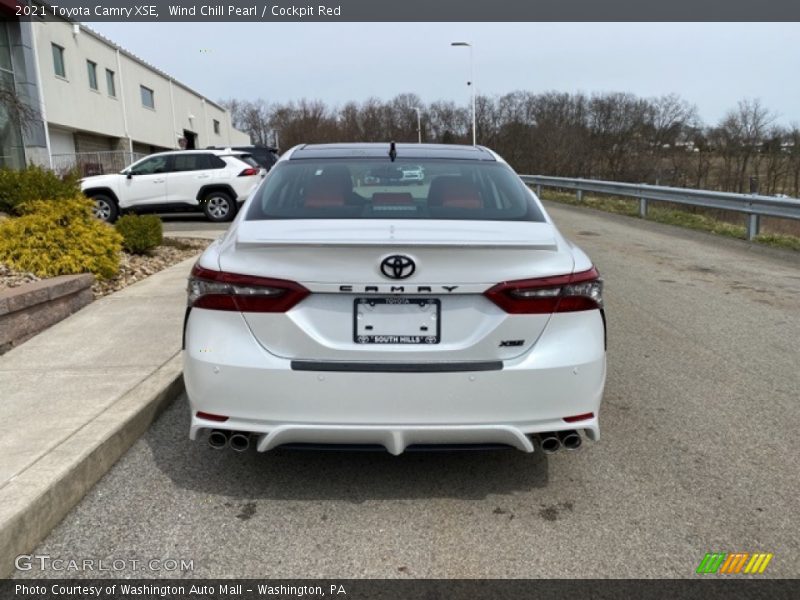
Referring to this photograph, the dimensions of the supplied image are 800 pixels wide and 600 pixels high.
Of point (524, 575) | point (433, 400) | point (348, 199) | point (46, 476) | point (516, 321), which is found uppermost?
point (348, 199)

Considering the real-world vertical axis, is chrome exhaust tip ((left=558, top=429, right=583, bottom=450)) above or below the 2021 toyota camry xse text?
below

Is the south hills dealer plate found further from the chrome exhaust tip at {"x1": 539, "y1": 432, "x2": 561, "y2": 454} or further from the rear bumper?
the chrome exhaust tip at {"x1": 539, "y1": 432, "x2": 561, "y2": 454}

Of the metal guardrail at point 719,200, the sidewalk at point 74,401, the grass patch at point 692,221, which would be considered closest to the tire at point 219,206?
the sidewalk at point 74,401

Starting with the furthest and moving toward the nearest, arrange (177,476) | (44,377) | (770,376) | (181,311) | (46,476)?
(181,311)
(770,376)
(44,377)
(177,476)
(46,476)

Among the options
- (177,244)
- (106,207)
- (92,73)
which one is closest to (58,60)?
(92,73)

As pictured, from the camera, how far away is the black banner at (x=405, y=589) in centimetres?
249

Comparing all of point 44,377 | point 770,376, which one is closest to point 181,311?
point 44,377

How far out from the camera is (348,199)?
3.60 metres

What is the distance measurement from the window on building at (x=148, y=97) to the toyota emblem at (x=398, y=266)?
1604 inches

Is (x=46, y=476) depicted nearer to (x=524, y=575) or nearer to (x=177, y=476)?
(x=177, y=476)

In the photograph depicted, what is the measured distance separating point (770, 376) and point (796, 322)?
1.95 metres

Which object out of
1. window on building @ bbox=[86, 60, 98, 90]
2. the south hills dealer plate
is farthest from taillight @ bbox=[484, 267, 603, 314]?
window on building @ bbox=[86, 60, 98, 90]

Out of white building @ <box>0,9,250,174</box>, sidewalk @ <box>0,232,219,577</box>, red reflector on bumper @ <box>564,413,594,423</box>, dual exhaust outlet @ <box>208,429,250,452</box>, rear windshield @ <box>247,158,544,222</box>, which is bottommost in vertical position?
sidewalk @ <box>0,232,219,577</box>

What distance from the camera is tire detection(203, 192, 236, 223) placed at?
1561 cm
